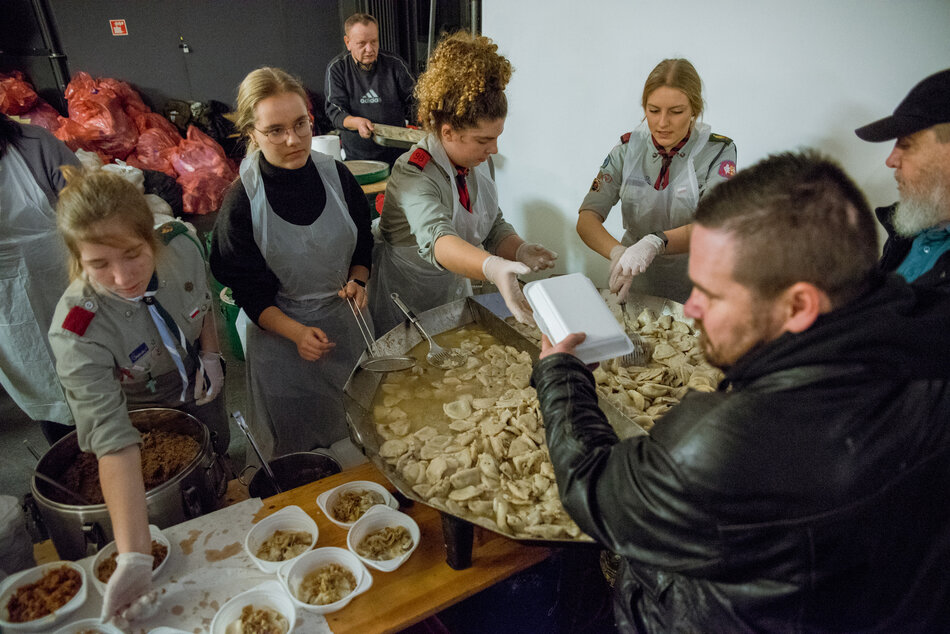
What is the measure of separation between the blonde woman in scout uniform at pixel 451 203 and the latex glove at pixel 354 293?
1.22 feet

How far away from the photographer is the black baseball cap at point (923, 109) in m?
1.69

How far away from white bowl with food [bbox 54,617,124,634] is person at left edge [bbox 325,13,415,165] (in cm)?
483

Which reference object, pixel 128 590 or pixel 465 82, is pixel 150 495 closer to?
pixel 128 590

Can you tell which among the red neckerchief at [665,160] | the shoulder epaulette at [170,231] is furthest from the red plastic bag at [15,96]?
the red neckerchief at [665,160]

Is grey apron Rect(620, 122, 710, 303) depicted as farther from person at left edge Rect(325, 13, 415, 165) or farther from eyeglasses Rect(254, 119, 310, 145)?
person at left edge Rect(325, 13, 415, 165)

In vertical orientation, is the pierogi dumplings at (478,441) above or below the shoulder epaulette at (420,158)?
below

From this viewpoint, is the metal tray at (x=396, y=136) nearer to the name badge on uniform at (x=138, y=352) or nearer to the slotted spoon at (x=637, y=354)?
the slotted spoon at (x=637, y=354)

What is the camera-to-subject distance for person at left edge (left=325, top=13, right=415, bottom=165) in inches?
212

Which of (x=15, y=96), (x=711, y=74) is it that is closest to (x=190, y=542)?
(x=711, y=74)

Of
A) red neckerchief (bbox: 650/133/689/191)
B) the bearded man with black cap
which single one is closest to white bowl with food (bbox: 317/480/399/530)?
the bearded man with black cap

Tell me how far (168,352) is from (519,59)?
167 inches

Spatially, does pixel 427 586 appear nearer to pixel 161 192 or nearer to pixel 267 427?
pixel 267 427

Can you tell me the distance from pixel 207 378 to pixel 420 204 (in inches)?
51.1

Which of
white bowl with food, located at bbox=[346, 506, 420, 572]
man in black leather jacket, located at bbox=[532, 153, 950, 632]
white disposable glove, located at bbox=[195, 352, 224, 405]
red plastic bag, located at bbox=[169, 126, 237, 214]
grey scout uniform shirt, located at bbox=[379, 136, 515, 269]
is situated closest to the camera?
man in black leather jacket, located at bbox=[532, 153, 950, 632]
